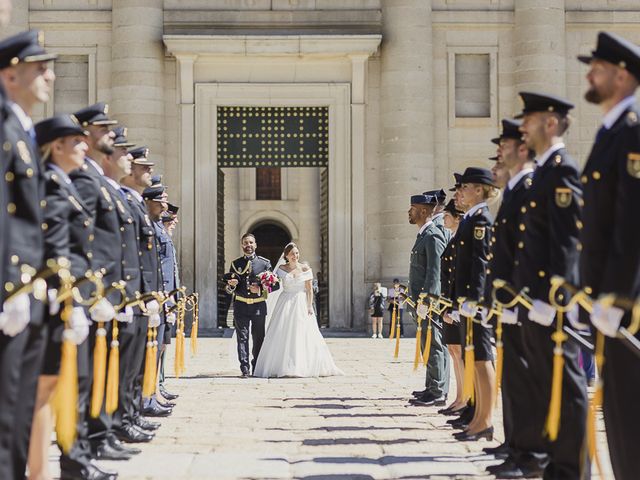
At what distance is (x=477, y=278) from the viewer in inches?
319

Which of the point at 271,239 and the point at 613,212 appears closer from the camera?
the point at 613,212

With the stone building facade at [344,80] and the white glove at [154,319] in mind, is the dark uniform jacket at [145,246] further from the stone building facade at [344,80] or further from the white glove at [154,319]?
the stone building facade at [344,80]

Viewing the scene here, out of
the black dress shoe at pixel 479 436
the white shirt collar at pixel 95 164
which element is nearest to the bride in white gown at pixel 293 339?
the black dress shoe at pixel 479 436

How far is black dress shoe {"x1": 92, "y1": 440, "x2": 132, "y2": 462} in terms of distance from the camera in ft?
22.6

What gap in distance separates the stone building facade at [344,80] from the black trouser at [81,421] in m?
16.1

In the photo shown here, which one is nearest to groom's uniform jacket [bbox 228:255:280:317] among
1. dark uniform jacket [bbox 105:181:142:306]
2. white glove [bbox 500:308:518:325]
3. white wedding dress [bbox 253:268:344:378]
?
white wedding dress [bbox 253:268:344:378]

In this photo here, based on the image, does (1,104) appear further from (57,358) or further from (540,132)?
(540,132)

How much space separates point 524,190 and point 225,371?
867 centimetres

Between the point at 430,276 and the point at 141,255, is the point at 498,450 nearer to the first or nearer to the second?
the point at 141,255

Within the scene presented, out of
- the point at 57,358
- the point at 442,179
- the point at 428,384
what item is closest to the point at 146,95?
the point at 442,179

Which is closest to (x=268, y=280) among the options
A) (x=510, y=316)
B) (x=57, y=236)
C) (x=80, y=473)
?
(x=510, y=316)

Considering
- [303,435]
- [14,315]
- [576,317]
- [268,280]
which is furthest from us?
[268,280]

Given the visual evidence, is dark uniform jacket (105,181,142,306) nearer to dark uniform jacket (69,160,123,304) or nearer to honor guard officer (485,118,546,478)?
dark uniform jacket (69,160,123,304)

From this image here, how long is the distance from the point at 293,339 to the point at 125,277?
22.8ft
